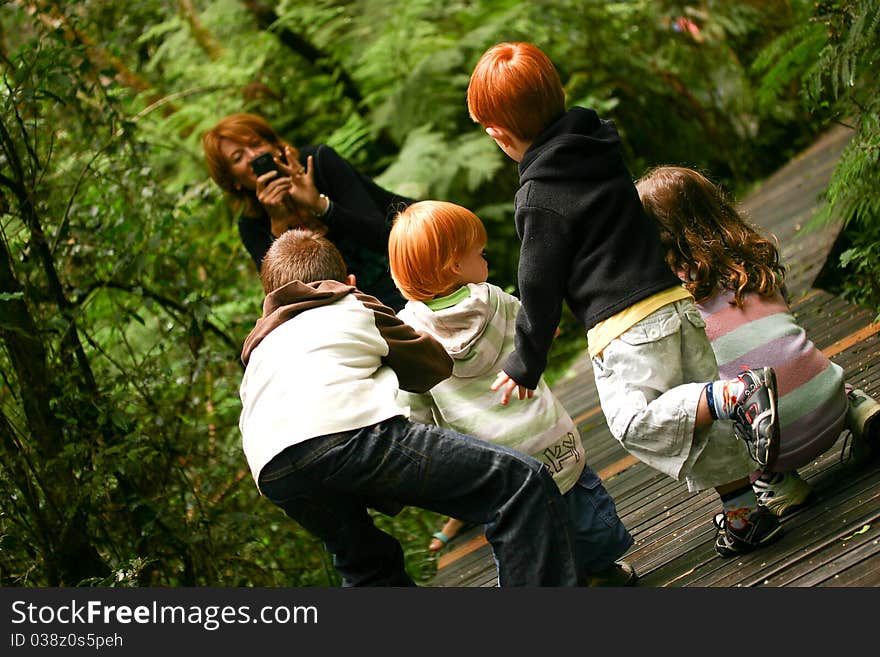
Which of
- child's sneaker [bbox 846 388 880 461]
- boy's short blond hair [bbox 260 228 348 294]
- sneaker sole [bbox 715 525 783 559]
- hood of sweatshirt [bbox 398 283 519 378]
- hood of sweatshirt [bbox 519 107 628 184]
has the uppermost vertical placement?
hood of sweatshirt [bbox 519 107 628 184]

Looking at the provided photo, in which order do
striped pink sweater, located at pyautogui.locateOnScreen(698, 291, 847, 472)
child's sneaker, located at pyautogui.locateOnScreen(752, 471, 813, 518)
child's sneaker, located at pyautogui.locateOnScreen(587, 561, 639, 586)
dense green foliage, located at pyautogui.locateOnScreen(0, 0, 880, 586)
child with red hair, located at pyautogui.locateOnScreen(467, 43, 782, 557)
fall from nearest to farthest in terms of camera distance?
child with red hair, located at pyautogui.locateOnScreen(467, 43, 782, 557)
striped pink sweater, located at pyautogui.locateOnScreen(698, 291, 847, 472)
child's sneaker, located at pyautogui.locateOnScreen(752, 471, 813, 518)
child's sneaker, located at pyautogui.locateOnScreen(587, 561, 639, 586)
dense green foliage, located at pyautogui.locateOnScreen(0, 0, 880, 586)

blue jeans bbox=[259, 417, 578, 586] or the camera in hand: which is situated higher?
the camera in hand

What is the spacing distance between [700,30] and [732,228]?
8.91 meters

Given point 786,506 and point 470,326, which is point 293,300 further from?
point 786,506

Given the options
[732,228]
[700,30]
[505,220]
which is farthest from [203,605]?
[700,30]

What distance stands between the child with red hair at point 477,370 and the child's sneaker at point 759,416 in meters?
0.65

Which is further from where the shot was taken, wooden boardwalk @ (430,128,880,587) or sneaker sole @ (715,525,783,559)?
sneaker sole @ (715,525,783,559)

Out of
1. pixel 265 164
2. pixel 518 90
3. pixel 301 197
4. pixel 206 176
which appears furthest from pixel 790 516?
pixel 206 176

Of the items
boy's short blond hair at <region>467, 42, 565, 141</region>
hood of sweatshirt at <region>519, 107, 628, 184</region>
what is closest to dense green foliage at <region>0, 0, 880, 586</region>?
hood of sweatshirt at <region>519, 107, 628, 184</region>

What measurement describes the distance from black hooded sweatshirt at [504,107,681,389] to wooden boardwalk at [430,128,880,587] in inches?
31.2

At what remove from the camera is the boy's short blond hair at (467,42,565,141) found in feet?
9.92

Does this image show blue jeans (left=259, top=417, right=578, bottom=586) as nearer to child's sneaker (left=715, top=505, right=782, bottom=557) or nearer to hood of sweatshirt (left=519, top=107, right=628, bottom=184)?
child's sneaker (left=715, top=505, right=782, bottom=557)

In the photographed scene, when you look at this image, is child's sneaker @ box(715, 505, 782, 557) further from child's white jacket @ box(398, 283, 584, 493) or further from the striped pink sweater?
child's white jacket @ box(398, 283, 584, 493)

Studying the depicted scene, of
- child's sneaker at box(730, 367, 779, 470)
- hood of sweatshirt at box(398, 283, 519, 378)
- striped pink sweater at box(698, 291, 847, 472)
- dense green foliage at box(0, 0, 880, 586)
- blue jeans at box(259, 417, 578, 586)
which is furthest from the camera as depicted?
dense green foliage at box(0, 0, 880, 586)
